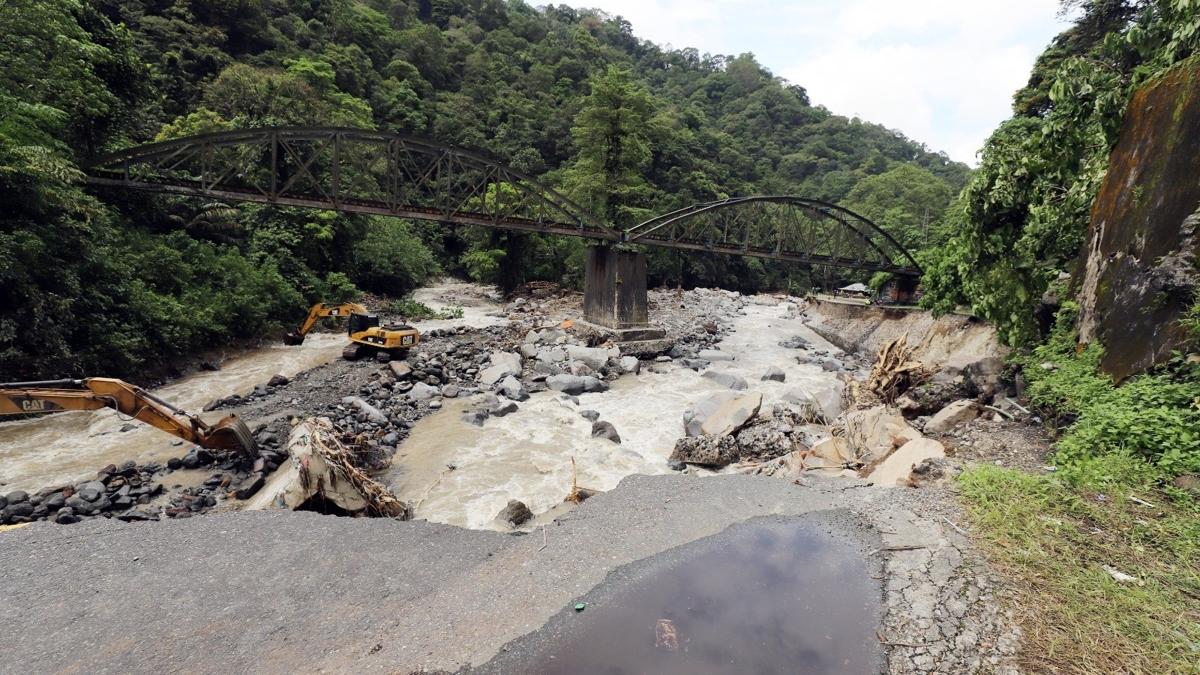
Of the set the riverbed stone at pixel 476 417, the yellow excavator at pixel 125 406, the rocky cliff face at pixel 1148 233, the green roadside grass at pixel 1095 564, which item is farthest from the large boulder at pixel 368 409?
the rocky cliff face at pixel 1148 233

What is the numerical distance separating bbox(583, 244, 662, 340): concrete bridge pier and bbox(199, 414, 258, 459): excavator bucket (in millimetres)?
15956

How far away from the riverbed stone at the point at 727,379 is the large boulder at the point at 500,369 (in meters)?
7.13

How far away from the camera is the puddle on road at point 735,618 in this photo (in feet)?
13.4

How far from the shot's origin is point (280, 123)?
82.5 ft

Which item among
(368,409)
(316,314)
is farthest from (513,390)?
(316,314)

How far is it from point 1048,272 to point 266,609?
46.8 ft

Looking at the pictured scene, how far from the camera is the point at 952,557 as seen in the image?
4.89m

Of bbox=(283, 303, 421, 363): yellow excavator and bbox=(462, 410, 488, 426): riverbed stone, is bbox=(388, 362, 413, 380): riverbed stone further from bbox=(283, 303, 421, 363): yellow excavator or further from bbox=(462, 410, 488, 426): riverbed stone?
bbox=(462, 410, 488, 426): riverbed stone

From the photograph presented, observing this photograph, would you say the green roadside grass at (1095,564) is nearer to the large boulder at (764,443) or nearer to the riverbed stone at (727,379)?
the large boulder at (764,443)

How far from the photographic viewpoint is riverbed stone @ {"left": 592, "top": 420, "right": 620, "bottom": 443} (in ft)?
37.3

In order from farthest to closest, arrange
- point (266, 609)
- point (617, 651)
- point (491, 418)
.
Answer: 1. point (491, 418)
2. point (266, 609)
3. point (617, 651)

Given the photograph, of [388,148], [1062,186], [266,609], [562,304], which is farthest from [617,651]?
[562,304]

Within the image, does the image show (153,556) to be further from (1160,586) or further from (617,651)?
(1160,586)

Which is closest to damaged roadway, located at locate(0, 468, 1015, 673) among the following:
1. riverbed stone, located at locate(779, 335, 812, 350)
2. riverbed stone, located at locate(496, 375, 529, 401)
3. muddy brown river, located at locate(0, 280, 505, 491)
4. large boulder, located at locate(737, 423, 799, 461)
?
large boulder, located at locate(737, 423, 799, 461)
